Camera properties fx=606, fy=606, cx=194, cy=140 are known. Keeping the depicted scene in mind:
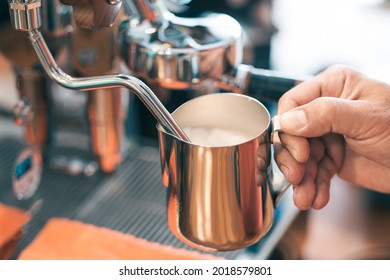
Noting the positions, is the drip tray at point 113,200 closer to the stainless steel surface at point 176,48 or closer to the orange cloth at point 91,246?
the orange cloth at point 91,246

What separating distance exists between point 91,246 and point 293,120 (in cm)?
29

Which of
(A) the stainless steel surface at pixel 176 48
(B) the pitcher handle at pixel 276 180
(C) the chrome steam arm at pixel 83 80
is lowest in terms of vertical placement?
(B) the pitcher handle at pixel 276 180

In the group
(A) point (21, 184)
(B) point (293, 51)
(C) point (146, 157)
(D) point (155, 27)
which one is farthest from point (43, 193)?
(B) point (293, 51)

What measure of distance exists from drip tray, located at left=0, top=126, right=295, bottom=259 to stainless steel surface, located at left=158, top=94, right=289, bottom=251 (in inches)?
7.1

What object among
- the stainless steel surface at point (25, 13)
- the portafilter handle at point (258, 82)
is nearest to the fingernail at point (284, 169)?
the portafilter handle at point (258, 82)

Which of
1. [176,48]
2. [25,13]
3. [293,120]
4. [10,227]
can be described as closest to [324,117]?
[293,120]

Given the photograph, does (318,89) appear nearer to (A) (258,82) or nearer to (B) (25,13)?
(A) (258,82)

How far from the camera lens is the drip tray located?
720 mm

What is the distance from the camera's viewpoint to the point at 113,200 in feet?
2.55

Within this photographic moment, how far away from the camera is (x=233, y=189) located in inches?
19.4

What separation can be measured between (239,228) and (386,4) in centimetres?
148

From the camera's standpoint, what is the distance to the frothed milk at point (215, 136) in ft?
1.73

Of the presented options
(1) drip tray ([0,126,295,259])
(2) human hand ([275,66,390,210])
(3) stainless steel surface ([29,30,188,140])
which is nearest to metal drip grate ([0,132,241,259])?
(1) drip tray ([0,126,295,259])

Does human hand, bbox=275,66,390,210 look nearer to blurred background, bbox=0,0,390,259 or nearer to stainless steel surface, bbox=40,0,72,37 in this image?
blurred background, bbox=0,0,390,259
